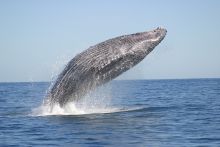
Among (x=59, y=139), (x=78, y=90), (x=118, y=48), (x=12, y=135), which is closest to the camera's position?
(x=59, y=139)

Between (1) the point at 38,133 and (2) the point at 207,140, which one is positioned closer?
(2) the point at 207,140

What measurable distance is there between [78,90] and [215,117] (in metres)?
4.62

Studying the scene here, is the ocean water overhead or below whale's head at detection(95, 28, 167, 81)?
below

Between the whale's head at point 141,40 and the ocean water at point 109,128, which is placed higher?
the whale's head at point 141,40

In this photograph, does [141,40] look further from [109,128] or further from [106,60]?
[109,128]

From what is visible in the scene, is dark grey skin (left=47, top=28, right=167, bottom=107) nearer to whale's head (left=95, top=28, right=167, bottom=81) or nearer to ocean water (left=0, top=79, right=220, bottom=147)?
whale's head (left=95, top=28, right=167, bottom=81)

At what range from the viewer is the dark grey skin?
15.5 m

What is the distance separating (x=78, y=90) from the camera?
1661 centimetres

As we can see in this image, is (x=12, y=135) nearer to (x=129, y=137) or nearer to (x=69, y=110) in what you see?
(x=129, y=137)

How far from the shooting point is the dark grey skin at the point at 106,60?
1551cm

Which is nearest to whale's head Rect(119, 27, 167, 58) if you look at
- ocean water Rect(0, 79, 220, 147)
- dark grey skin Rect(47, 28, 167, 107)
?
dark grey skin Rect(47, 28, 167, 107)

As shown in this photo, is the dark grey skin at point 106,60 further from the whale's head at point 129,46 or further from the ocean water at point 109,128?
the ocean water at point 109,128

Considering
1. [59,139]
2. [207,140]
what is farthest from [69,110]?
[207,140]

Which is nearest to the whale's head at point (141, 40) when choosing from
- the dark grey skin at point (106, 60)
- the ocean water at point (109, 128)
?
the dark grey skin at point (106, 60)
